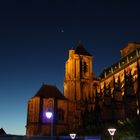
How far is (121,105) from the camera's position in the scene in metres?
49.9

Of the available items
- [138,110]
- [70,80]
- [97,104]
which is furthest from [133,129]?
[70,80]

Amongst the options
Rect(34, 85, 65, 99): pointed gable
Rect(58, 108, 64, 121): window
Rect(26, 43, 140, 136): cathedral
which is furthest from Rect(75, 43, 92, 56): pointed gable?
Rect(58, 108, 64, 121): window

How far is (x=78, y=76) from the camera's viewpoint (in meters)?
74.6

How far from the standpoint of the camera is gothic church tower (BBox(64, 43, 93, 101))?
72812 millimetres

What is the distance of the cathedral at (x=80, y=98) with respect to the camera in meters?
55.2

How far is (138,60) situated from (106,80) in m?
16.8

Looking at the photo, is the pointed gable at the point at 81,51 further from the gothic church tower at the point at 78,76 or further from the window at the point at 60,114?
the window at the point at 60,114

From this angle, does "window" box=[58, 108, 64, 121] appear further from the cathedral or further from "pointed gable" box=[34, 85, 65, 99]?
"pointed gable" box=[34, 85, 65, 99]

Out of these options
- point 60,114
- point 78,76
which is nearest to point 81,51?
point 78,76

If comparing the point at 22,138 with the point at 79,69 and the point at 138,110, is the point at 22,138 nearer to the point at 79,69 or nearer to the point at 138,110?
the point at 138,110

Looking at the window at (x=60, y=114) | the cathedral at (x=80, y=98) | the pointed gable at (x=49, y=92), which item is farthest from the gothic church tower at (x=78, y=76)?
the window at (x=60, y=114)

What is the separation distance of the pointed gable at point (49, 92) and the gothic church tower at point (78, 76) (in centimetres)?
310

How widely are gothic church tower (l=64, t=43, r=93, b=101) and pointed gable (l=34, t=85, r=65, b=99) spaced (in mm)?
3096

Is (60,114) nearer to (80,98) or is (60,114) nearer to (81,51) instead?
(80,98)
